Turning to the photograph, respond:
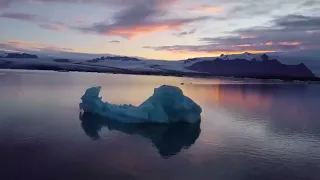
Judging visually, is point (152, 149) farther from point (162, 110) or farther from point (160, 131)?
point (162, 110)

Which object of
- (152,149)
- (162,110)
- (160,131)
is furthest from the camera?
(162,110)

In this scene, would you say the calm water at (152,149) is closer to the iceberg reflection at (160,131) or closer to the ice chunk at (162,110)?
the iceberg reflection at (160,131)

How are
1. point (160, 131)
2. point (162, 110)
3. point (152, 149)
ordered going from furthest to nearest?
1. point (162, 110)
2. point (160, 131)
3. point (152, 149)

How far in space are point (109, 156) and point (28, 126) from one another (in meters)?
3.96

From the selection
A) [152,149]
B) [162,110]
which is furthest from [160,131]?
[152,149]

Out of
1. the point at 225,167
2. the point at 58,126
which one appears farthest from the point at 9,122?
the point at 225,167

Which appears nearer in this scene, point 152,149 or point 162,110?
point 152,149

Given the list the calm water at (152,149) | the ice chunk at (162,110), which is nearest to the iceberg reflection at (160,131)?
the calm water at (152,149)

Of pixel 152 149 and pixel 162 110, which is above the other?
pixel 162 110

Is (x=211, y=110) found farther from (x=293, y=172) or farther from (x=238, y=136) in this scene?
(x=293, y=172)

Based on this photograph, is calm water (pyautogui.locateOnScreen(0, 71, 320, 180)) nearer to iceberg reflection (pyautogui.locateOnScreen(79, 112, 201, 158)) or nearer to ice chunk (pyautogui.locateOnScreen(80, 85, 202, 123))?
iceberg reflection (pyautogui.locateOnScreen(79, 112, 201, 158))

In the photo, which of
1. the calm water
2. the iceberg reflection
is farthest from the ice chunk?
the calm water

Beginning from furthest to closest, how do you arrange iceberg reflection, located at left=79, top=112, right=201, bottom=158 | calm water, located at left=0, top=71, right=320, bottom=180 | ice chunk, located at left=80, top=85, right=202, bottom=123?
ice chunk, located at left=80, top=85, right=202, bottom=123, iceberg reflection, located at left=79, top=112, right=201, bottom=158, calm water, located at left=0, top=71, right=320, bottom=180

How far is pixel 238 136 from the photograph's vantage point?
10242 millimetres
